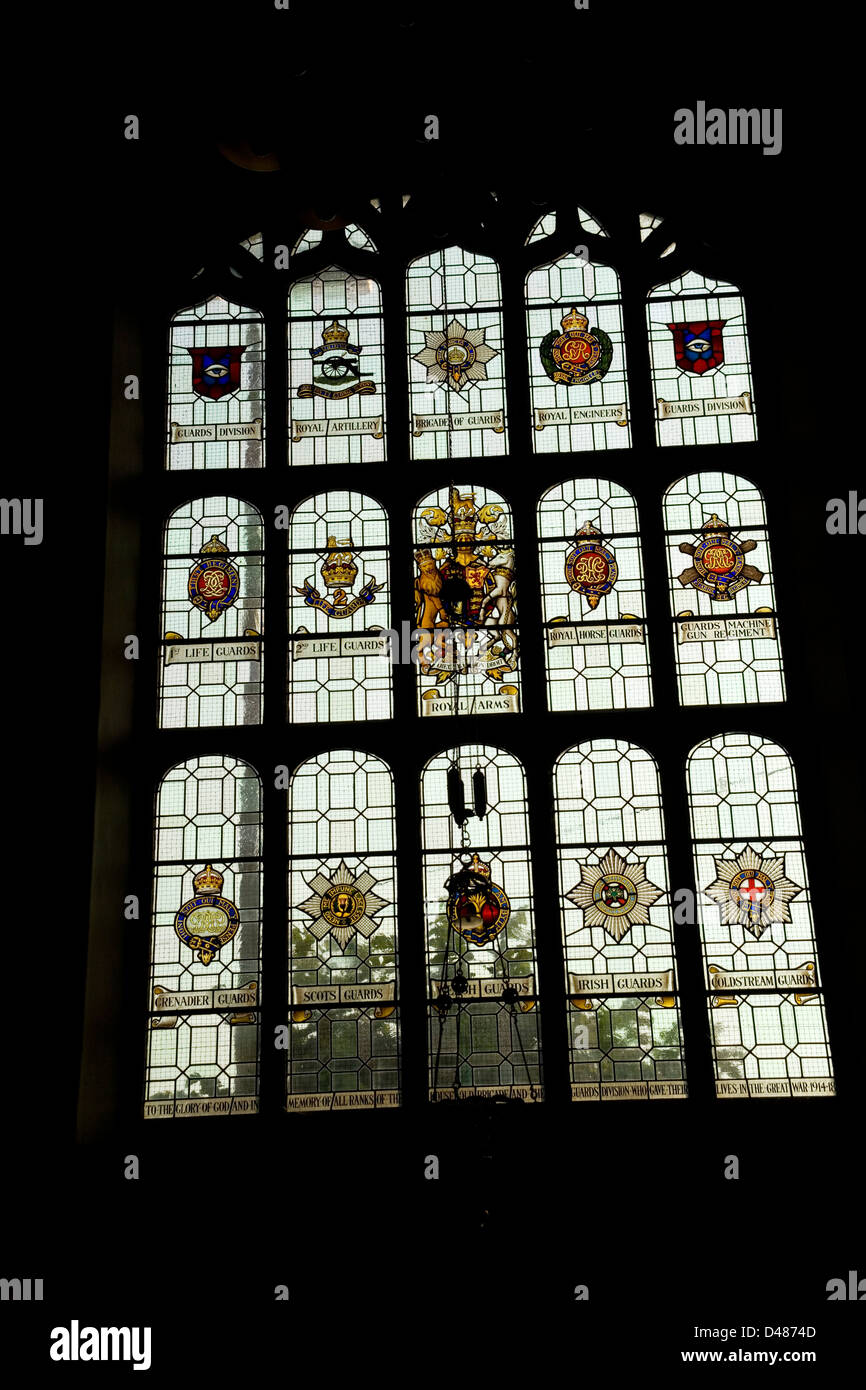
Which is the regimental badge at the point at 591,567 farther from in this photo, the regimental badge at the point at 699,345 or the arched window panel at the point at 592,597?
the regimental badge at the point at 699,345

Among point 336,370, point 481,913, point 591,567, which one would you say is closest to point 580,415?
point 591,567

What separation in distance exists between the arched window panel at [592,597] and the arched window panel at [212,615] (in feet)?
4.38

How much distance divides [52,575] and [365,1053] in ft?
7.88

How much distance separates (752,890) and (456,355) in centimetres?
292

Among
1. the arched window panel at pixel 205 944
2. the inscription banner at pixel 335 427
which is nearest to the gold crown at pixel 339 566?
the inscription banner at pixel 335 427

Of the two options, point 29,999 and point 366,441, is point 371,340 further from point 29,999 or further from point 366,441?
point 29,999

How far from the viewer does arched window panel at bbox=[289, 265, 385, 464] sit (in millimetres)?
6531

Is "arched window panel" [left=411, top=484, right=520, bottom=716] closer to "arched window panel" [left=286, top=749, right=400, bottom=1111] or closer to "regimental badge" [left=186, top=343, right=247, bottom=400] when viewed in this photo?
"arched window panel" [left=286, top=749, right=400, bottom=1111]

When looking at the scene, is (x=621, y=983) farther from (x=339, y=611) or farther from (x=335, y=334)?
(x=335, y=334)

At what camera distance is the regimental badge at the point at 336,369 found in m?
6.64

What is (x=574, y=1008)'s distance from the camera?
5.57m

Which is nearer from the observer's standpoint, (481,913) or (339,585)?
(481,913)

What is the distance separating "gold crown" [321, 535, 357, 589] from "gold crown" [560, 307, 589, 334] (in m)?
1.54

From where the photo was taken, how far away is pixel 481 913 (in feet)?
18.7
